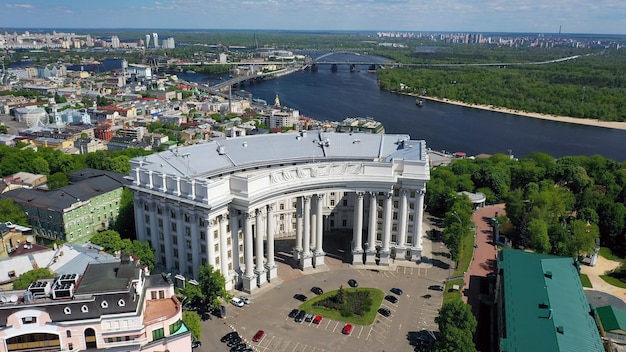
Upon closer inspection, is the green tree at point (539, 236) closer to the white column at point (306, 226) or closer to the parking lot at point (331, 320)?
the parking lot at point (331, 320)

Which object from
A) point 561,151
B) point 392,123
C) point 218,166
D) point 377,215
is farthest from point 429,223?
point 392,123

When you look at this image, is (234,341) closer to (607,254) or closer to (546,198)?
(546,198)

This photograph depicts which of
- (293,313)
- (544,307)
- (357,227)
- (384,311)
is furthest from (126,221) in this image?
(544,307)

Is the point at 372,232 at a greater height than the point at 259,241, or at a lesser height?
lesser

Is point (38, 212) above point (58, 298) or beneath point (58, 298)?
beneath

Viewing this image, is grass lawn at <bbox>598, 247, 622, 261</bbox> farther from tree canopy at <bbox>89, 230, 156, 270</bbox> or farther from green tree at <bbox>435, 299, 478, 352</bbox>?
tree canopy at <bbox>89, 230, 156, 270</bbox>

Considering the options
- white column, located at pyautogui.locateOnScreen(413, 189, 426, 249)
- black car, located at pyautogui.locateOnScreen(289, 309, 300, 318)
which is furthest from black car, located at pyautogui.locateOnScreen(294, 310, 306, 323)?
white column, located at pyautogui.locateOnScreen(413, 189, 426, 249)

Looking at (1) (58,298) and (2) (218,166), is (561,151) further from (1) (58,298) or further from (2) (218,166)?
(1) (58,298)
